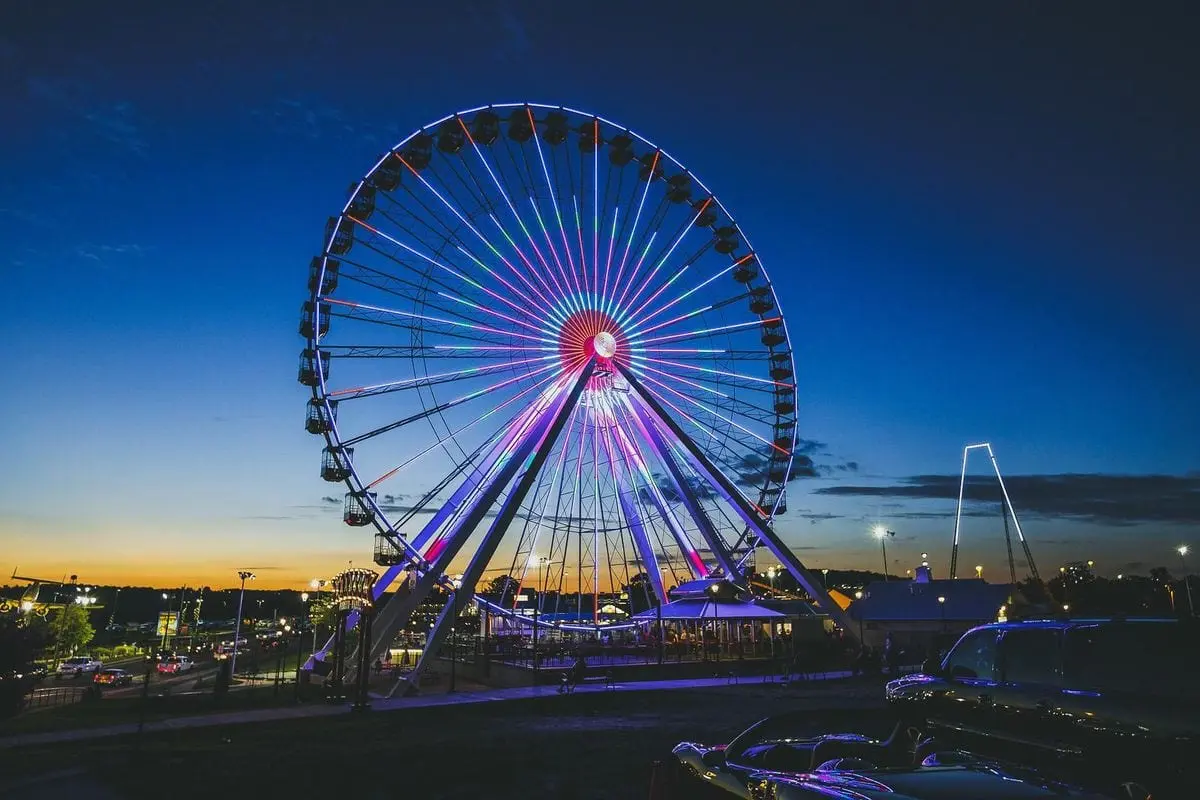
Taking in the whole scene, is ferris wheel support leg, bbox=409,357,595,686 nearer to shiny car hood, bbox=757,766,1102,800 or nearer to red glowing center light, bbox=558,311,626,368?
red glowing center light, bbox=558,311,626,368

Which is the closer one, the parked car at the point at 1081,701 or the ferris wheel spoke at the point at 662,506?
the parked car at the point at 1081,701

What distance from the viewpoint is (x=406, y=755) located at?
12.6m

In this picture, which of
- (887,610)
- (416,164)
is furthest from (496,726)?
(887,610)

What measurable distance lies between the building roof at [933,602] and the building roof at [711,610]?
47.5ft

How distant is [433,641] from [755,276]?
20974mm

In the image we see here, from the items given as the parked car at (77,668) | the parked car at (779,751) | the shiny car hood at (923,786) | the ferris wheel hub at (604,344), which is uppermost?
the ferris wheel hub at (604,344)

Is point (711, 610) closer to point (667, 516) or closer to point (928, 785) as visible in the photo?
point (667, 516)

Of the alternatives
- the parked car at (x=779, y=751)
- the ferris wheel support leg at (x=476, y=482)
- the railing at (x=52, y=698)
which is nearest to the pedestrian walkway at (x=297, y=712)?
the ferris wheel support leg at (x=476, y=482)

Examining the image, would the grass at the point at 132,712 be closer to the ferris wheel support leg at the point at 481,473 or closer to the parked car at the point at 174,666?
the ferris wheel support leg at the point at 481,473

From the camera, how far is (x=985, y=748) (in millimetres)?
6309

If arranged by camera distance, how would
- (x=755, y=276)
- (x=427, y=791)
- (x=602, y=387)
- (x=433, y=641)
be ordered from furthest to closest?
(x=755, y=276)
(x=602, y=387)
(x=433, y=641)
(x=427, y=791)

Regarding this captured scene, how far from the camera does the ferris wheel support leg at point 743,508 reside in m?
31.4

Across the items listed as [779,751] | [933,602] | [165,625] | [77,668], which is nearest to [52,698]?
[77,668]

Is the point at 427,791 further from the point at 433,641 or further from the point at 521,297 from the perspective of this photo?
the point at 521,297
